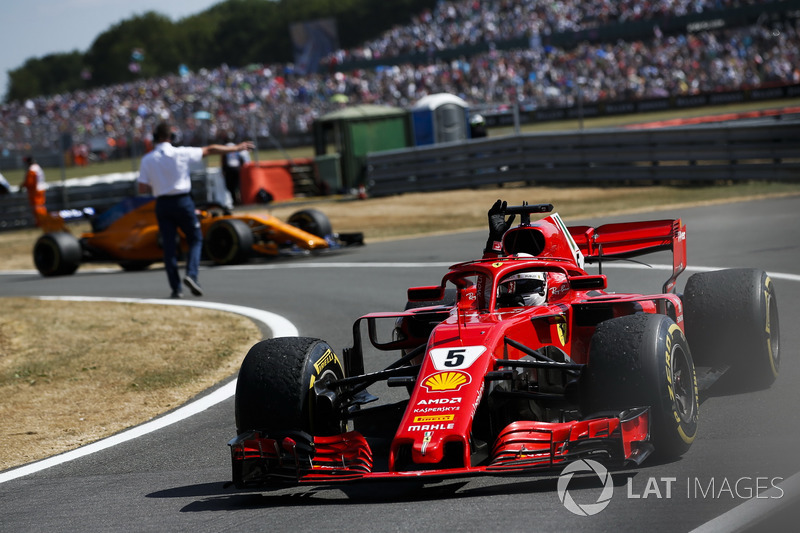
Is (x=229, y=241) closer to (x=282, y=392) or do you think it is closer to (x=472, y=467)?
(x=282, y=392)

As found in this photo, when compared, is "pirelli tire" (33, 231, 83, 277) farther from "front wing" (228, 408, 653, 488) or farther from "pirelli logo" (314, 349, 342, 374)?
"front wing" (228, 408, 653, 488)

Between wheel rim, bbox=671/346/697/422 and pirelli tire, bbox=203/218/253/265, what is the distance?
11.4 metres

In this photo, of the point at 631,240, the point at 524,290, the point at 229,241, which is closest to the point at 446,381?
the point at 524,290

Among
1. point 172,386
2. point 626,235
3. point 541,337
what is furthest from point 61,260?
point 541,337

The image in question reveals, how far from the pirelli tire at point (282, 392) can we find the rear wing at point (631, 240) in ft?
9.63

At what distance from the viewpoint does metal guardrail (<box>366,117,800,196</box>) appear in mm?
20250

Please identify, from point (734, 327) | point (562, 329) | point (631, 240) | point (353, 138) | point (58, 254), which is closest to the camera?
point (562, 329)

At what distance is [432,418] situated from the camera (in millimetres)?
4707

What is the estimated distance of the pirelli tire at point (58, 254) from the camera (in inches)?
679

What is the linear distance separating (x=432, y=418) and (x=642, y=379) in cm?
99

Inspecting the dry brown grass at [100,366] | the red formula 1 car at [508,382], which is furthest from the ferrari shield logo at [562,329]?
the dry brown grass at [100,366]

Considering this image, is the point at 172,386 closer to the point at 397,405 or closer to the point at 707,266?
the point at 397,405

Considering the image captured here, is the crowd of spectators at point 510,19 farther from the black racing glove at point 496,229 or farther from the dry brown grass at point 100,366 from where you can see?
the black racing glove at point 496,229

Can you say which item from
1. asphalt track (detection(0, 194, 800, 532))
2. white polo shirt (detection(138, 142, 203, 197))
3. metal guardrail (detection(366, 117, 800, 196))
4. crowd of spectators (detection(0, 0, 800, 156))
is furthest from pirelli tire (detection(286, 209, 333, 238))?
crowd of spectators (detection(0, 0, 800, 156))
